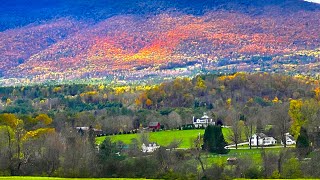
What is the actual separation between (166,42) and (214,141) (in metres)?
117

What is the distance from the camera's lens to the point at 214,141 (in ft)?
133

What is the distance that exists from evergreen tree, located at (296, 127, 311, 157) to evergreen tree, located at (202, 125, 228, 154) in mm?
4966

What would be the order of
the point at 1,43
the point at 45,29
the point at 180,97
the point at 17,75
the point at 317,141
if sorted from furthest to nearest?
the point at 45,29
the point at 1,43
the point at 17,75
the point at 180,97
the point at 317,141

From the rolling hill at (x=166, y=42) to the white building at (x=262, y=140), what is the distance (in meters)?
68.4

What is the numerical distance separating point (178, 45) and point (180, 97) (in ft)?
277

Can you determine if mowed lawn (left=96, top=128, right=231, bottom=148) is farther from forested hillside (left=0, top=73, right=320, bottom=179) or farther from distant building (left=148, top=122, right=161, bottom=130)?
distant building (left=148, top=122, right=161, bottom=130)

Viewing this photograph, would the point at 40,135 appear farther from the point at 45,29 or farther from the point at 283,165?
the point at 45,29

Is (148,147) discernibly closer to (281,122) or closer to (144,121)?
(281,122)

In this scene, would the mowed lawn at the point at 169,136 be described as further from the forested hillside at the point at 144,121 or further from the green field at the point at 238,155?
the green field at the point at 238,155

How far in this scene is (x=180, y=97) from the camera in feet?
233

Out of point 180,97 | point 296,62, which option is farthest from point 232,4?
point 180,97

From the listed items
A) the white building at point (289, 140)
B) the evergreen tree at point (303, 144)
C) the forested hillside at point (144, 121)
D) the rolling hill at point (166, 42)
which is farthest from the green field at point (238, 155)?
the rolling hill at point (166, 42)

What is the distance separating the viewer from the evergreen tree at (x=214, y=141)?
40019 millimetres

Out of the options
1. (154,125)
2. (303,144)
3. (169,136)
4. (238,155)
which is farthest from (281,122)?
(154,125)
